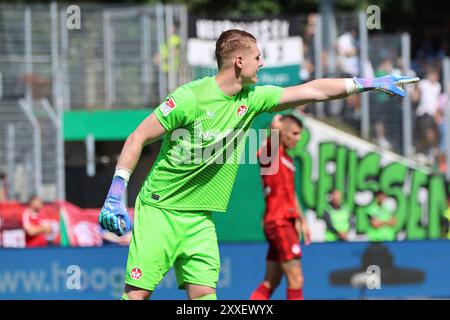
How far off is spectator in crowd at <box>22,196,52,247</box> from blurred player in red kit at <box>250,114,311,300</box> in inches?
250

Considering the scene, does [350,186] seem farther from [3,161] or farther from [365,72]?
[3,161]

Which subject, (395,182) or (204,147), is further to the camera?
(395,182)

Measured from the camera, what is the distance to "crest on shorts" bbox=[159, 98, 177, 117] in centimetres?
684

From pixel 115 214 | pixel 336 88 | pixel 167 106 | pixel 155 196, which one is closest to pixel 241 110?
pixel 167 106

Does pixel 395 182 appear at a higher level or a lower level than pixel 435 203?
higher

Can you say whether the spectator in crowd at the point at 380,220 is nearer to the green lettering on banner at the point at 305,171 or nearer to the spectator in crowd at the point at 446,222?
the spectator in crowd at the point at 446,222

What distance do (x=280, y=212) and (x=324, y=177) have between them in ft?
26.3

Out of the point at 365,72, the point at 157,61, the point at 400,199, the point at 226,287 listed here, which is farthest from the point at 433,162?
the point at 226,287

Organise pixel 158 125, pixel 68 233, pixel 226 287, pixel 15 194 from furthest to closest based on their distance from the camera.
Result: pixel 15 194, pixel 68 233, pixel 226 287, pixel 158 125

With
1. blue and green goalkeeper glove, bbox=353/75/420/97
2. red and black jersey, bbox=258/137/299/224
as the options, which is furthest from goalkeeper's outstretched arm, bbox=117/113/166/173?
red and black jersey, bbox=258/137/299/224

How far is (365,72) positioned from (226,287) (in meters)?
7.28

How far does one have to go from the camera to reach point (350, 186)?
1889 cm

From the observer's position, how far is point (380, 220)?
18109 mm

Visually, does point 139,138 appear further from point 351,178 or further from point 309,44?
point 351,178
